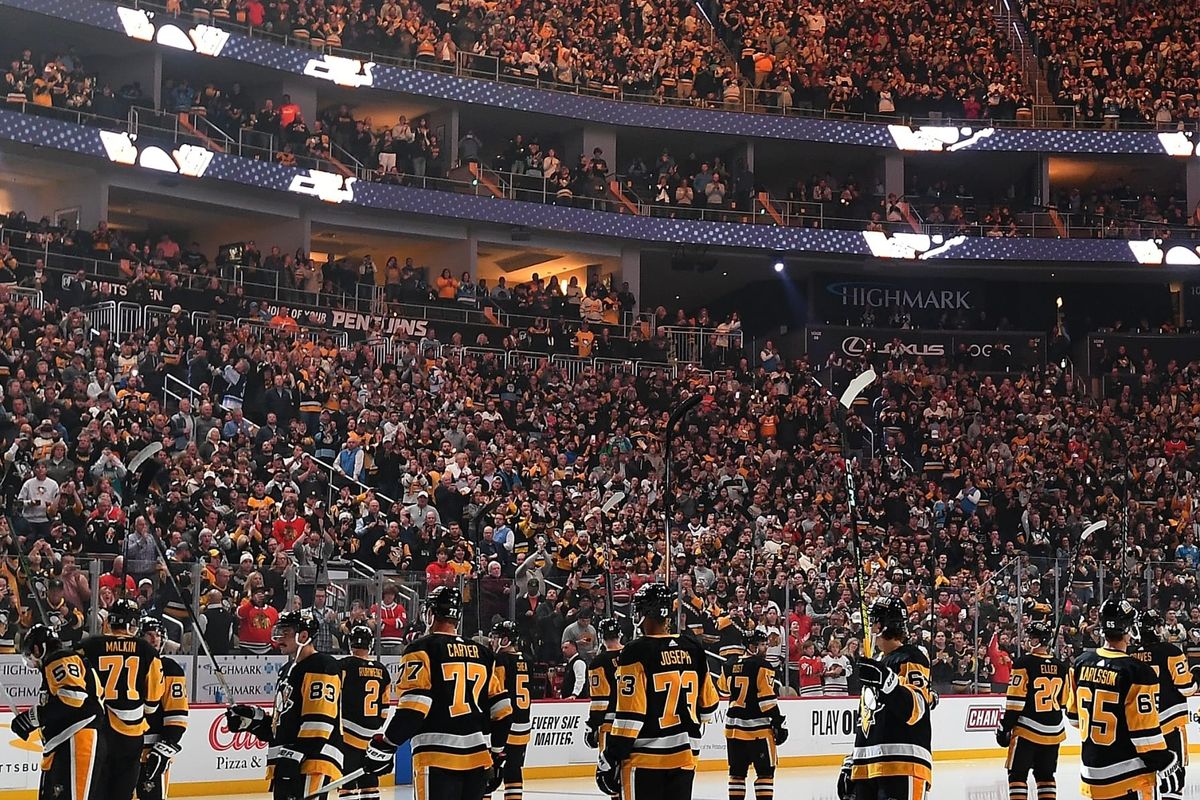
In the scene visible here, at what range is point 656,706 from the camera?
9.85 meters

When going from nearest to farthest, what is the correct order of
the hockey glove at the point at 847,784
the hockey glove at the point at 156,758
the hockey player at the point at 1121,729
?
the hockey glove at the point at 847,784 < the hockey player at the point at 1121,729 < the hockey glove at the point at 156,758

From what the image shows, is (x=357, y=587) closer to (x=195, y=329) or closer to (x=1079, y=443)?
(x=195, y=329)

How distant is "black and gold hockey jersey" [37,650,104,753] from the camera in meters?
10.1

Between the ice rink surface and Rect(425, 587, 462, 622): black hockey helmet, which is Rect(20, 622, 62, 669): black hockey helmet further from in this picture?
the ice rink surface

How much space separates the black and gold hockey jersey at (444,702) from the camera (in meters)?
9.83

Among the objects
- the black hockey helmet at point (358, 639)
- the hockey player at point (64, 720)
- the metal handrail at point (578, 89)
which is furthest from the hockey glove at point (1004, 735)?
the metal handrail at point (578, 89)

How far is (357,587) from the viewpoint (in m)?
17.5

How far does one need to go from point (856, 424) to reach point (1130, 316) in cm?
1117

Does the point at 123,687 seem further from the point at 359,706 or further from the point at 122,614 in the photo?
the point at 359,706

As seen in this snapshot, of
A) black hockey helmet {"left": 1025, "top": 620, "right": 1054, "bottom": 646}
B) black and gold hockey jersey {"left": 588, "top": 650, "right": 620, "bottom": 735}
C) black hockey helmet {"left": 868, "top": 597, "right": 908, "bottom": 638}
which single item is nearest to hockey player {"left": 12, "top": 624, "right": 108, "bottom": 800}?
black and gold hockey jersey {"left": 588, "top": 650, "right": 620, "bottom": 735}

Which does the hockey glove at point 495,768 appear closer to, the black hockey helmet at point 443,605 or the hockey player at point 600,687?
the black hockey helmet at point 443,605

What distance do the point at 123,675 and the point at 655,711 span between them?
142 inches

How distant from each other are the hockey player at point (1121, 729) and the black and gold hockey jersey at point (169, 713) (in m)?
6.08

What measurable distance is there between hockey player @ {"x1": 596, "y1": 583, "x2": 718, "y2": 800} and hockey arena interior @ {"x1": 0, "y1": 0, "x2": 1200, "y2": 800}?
27 millimetres
